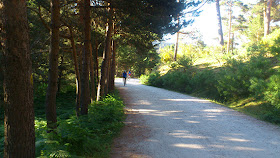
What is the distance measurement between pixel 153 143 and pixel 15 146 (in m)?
3.61

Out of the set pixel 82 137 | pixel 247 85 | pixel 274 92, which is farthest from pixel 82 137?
pixel 247 85

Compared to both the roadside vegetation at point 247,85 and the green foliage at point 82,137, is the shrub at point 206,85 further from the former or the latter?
the green foliage at point 82,137

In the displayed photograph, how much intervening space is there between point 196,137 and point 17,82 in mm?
5082

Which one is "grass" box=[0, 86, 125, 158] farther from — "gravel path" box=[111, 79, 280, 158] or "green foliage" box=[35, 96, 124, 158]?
"gravel path" box=[111, 79, 280, 158]

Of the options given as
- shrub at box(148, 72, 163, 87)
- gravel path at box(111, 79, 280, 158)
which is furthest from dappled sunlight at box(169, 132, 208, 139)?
shrub at box(148, 72, 163, 87)

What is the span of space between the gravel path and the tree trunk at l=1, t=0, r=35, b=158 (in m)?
2.38

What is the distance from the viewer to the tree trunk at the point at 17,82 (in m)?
3.34

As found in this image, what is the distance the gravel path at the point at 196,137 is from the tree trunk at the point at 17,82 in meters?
2.38

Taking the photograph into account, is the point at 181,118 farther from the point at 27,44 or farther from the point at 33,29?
the point at 33,29

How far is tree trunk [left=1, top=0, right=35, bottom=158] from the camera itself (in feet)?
11.0

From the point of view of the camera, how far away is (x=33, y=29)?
11.7 m

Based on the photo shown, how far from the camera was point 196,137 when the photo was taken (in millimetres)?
6652

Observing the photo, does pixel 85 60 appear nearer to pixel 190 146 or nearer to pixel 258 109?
pixel 190 146

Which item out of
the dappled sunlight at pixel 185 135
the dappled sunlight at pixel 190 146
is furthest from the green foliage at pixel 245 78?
the dappled sunlight at pixel 190 146
